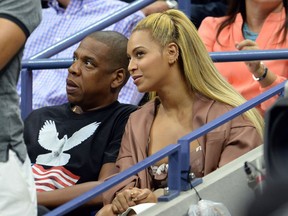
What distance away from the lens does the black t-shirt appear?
377 cm

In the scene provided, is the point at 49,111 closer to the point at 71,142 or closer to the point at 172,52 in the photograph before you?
the point at 71,142

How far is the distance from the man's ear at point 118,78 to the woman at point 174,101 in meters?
0.34

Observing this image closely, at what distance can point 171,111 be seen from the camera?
3.70m

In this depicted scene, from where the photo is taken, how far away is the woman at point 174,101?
3482 millimetres

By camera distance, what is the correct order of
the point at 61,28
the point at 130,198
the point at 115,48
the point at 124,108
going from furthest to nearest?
the point at 61,28
the point at 115,48
the point at 124,108
the point at 130,198

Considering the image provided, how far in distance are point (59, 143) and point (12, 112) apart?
1739 millimetres

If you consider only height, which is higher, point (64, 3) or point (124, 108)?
point (124, 108)

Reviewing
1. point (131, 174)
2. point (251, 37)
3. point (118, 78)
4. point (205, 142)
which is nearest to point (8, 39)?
point (131, 174)

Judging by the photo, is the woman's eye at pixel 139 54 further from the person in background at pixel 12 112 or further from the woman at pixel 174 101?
the person in background at pixel 12 112

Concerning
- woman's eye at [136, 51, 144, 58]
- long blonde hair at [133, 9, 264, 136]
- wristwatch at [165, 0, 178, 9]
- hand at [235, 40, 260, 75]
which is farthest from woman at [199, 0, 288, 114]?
wristwatch at [165, 0, 178, 9]

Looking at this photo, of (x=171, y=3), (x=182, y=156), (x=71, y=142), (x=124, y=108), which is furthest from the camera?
(x=171, y=3)

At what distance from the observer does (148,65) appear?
12.1 feet

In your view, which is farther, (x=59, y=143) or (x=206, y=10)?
(x=206, y=10)

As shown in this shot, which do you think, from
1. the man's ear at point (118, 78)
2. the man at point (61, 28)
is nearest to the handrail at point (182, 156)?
the man's ear at point (118, 78)
